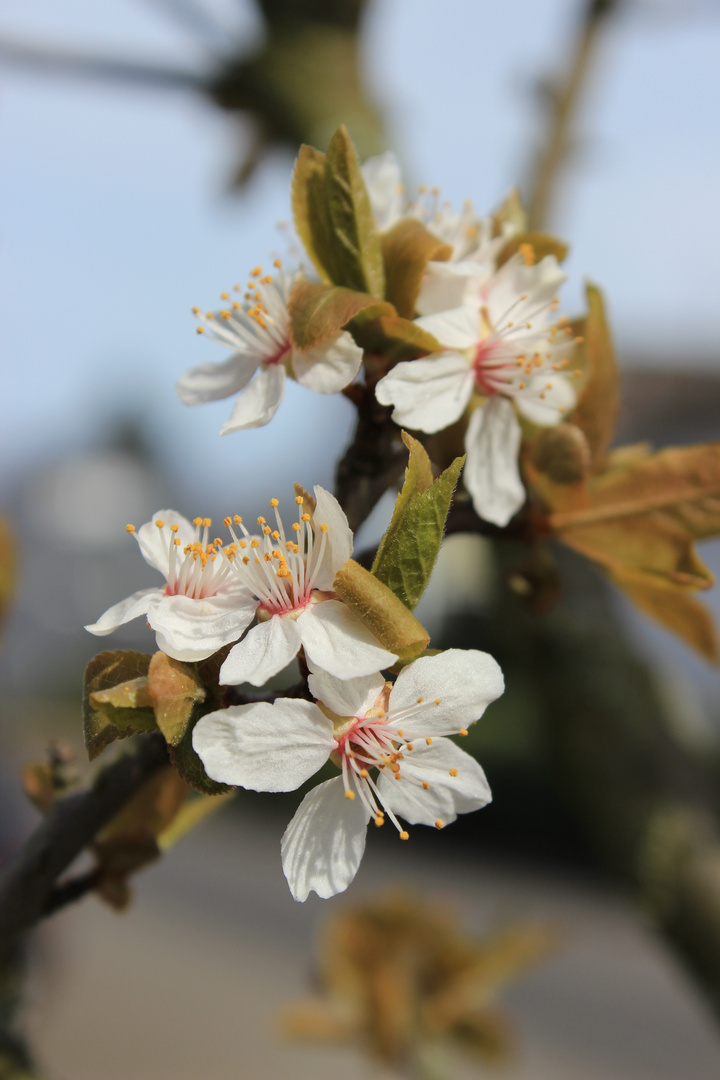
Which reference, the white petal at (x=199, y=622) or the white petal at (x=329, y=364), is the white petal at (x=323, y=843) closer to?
the white petal at (x=199, y=622)

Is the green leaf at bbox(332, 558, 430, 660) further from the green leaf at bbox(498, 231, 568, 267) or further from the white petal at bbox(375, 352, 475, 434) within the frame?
the green leaf at bbox(498, 231, 568, 267)

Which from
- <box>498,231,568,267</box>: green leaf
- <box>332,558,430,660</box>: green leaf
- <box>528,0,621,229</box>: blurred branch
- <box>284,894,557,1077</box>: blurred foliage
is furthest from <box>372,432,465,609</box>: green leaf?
<box>528,0,621,229</box>: blurred branch

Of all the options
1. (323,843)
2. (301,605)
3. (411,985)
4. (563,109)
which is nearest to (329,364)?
(301,605)

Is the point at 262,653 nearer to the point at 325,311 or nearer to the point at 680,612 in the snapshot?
the point at 325,311

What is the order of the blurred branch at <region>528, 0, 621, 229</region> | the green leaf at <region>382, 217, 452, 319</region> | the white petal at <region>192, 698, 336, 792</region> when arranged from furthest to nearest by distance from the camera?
the blurred branch at <region>528, 0, 621, 229</region> < the green leaf at <region>382, 217, 452, 319</region> < the white petal at <region>192, 698, 336, 792</region>

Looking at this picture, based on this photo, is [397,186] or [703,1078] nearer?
[397,186]

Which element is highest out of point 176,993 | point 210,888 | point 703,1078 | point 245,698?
point 245,698

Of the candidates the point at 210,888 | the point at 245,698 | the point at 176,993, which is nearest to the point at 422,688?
the point at 245,698

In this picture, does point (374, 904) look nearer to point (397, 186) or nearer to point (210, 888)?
point (397, 186)
